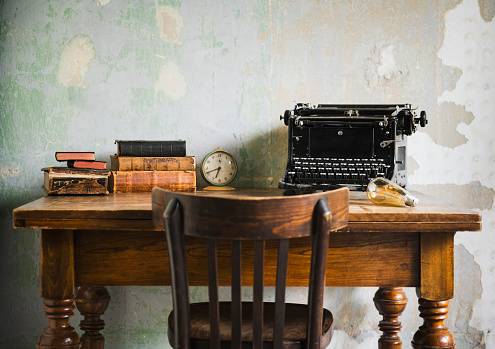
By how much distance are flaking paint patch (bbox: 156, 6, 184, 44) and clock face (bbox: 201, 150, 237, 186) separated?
59cm

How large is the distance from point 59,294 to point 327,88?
152 centimetres

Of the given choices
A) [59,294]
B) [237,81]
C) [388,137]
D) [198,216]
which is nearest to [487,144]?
[388,137]

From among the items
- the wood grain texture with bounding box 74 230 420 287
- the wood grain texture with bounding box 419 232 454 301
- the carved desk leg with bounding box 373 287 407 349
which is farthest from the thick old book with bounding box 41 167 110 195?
the carved desk leg with bounding box 373 287 407 349

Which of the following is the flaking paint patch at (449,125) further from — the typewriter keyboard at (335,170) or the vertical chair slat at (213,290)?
the vertical chair slat at (213,290)

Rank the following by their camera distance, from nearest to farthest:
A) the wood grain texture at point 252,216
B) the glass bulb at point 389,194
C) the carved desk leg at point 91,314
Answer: the wood grain texture at point 252,216 → the glass bulb at point 389,194 → the carved desk leg at point 91,314

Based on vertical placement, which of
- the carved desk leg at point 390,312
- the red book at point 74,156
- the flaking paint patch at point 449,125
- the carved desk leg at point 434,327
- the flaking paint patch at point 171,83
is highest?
the flaking paint patch at point 171,83

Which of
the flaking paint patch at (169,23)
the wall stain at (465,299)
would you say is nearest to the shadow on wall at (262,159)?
the flaking paint patch at (169,23)

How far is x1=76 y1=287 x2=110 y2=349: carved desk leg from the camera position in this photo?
234 centimetres

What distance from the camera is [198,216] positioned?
1267 mm

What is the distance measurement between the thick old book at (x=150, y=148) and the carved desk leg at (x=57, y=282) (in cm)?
64

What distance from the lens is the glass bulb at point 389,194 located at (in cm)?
173

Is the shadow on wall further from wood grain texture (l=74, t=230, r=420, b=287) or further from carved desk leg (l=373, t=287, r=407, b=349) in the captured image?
wood grain texture (l=74, t=230, r=420, b=287)

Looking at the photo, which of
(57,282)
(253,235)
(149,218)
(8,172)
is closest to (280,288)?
(253,235)

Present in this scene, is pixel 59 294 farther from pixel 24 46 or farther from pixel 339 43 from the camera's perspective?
pixel 339 43
